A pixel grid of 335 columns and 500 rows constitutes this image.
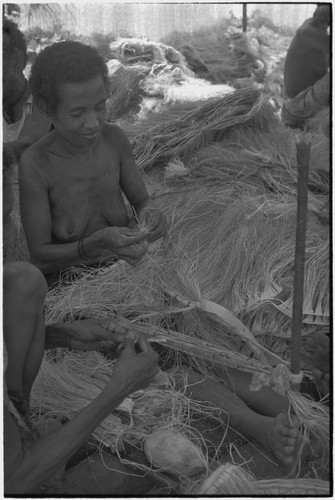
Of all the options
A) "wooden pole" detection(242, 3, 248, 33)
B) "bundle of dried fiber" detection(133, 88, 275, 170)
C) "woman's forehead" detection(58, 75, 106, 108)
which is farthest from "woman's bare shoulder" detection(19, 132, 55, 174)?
"wooden pole" detection(242, 3, 248, 33)

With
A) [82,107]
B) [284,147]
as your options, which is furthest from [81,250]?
[284,147]

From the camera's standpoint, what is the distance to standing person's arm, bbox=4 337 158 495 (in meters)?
1.54

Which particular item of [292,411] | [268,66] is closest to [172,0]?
[292,411]

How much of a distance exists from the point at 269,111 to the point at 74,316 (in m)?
1.84

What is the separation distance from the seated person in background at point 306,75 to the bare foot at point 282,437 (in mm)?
1941

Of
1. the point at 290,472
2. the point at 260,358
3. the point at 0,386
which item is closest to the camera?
the point at 0,386

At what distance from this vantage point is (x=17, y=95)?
9.82 ft

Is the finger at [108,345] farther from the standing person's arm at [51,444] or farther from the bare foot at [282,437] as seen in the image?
the bare foot at [282,437]

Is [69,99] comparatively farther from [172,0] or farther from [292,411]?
[292,411]

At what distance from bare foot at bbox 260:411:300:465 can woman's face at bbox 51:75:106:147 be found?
120 cm

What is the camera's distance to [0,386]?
4.96 feet

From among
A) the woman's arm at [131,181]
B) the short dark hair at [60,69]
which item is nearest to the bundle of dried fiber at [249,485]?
the woman's arm at [131,181]

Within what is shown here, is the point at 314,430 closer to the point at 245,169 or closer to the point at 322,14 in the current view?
the point at 245,169

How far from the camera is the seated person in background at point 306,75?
11.3 ft
